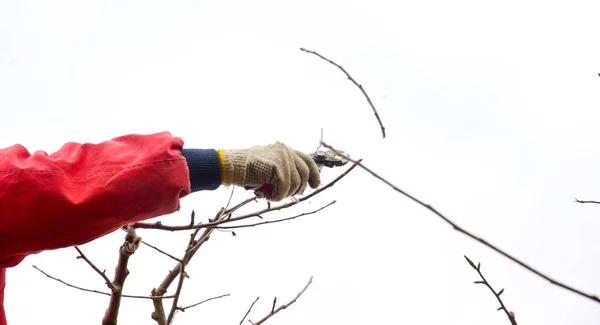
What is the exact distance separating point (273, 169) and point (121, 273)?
1.01 metres

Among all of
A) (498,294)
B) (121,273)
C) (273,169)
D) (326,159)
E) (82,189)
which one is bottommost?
(498,294)

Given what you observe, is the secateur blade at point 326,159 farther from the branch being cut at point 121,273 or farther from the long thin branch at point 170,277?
the branch being cut at point 121,273

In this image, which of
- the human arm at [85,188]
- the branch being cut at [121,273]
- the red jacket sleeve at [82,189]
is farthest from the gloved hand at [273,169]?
the branch being cut at [121,273]

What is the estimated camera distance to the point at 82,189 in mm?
1858

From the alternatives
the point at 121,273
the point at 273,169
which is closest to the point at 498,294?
the point at 273,169

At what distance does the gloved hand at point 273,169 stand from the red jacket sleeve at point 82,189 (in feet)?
0.97

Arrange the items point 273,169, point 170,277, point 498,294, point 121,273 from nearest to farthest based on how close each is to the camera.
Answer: point 498,294, point 273,169, point 121,273, point 170,277

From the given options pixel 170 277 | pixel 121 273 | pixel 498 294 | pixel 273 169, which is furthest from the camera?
pixel 170 277

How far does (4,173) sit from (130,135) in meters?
0.44

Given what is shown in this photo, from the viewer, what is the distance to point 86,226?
74.2 inches

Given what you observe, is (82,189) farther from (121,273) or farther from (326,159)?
(326,159)

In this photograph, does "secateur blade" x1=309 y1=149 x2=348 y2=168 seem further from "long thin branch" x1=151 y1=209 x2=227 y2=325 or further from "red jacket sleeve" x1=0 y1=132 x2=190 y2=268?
"red jacket sleeve" x1=0 y1=132 x2=190 y2=268

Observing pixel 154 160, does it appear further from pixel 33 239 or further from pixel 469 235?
pixel 469 235

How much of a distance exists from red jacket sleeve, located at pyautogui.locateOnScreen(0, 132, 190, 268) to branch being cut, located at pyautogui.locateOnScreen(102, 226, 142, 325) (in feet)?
2.51
